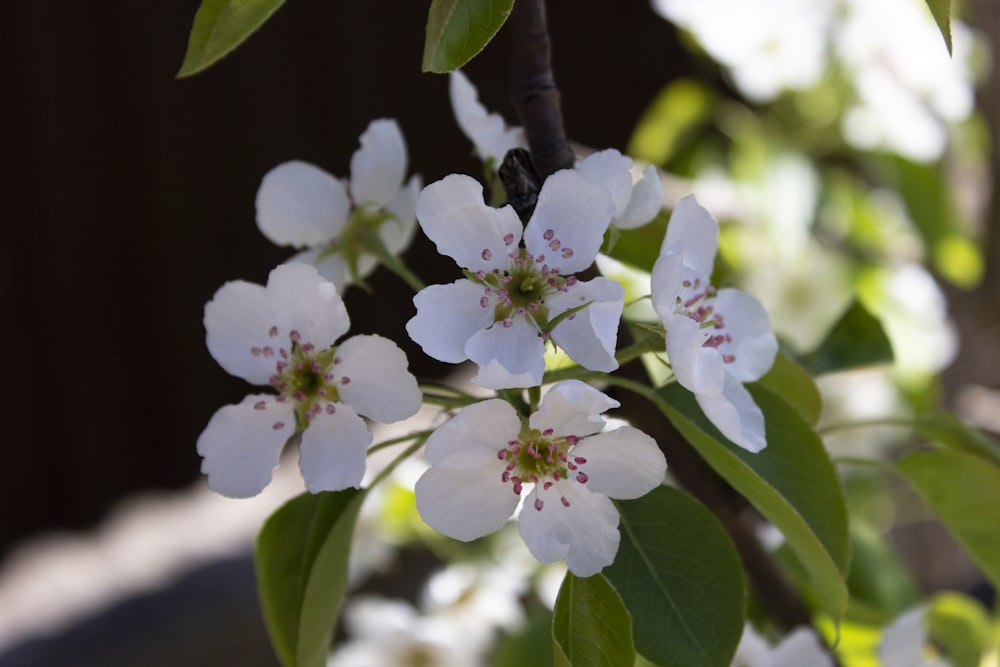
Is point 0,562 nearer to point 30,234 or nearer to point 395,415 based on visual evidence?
point 30,234

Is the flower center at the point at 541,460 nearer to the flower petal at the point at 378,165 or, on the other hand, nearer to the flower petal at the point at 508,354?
the flower petal at the point at 508,354

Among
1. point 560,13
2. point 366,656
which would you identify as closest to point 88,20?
point 560,13

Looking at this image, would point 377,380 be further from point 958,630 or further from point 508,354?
point 958,630

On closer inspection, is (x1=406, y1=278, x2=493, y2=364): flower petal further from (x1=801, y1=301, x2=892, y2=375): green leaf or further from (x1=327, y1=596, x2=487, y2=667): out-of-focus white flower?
(x1=327, y1=596, x2=487, y2=667): out-of-focus white flower

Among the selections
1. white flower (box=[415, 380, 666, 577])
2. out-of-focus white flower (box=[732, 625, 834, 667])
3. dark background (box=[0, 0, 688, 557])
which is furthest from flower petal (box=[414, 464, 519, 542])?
dark background (box=[0, 0, 688, 557])

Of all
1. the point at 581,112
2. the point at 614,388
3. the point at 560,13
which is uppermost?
the point at 614,388

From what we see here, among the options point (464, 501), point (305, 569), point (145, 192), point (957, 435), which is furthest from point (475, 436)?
point (145, 192)

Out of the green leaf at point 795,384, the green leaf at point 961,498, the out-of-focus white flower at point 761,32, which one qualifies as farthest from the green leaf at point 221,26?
the out-of-focus white flower at point 761,32
